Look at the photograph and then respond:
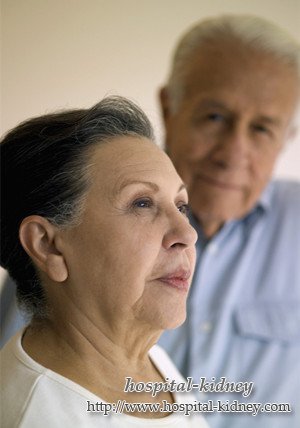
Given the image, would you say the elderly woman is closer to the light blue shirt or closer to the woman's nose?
the woman's nose

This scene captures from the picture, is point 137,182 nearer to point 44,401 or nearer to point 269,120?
point 44,401

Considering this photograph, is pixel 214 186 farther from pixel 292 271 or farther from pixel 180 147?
pixel 292 271

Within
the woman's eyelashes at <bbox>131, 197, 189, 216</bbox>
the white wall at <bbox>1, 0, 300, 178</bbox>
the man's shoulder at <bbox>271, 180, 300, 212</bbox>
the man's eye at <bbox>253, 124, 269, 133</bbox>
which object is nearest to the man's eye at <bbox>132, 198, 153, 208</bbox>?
the woman's eyelashes at <bbox>131, 197, 189, 216</bbox>

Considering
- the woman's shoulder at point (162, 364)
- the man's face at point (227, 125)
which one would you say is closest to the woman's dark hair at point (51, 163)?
the woman's shoulder at point (162, 364)

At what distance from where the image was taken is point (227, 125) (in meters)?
0.87

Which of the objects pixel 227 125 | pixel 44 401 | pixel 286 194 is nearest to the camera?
pixel 44 401

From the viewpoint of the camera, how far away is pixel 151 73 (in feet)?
2.62

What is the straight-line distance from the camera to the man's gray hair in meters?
0.92

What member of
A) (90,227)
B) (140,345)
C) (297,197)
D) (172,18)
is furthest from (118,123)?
(297,197)

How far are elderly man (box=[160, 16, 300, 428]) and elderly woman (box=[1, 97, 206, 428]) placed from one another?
355mm

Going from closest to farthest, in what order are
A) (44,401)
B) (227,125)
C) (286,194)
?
(44,401) < (227,125) < (286,194)

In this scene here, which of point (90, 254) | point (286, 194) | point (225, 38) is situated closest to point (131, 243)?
point (90, 254)

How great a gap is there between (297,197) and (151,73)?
1.59 ft

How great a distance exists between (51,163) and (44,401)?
0.21 m
